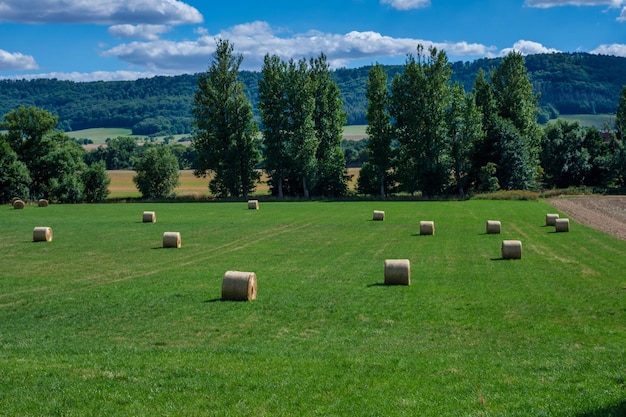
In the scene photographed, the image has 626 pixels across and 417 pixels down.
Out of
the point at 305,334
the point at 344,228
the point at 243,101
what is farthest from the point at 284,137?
the point at 305,334

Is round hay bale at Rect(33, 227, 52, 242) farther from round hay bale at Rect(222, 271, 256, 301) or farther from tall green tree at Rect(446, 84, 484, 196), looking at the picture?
tall green tree at Rect(446, 84, 484, 196)

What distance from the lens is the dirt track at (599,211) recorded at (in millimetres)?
46906

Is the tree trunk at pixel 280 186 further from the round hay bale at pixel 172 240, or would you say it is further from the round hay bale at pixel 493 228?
the round hay bale at pixel 172 240

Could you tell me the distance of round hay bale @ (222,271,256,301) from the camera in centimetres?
2145

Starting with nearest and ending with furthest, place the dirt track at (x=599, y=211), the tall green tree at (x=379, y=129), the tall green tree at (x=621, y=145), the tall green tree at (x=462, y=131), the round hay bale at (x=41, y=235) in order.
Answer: the round hay bale at (x=41, y=235)
the dirt track at (x=599, y=211)
the tall green tree at (x=462, y=131)
the tall green tree at (x=379, y=129)
the tall green tree at (x=621, y=145)

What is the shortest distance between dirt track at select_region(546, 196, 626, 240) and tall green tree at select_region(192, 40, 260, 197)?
38617 millimetres

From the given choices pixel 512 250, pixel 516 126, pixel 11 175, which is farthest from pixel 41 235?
pixel 516 126

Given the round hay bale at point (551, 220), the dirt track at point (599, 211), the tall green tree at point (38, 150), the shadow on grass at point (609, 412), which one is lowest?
the dirt track at point (599, 211)

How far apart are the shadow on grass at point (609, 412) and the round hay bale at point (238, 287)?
40.7 ft

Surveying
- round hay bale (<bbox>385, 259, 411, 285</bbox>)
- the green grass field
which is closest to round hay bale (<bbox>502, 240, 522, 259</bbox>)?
the green grass field

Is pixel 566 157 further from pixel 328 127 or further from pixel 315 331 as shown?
pixel 315 331

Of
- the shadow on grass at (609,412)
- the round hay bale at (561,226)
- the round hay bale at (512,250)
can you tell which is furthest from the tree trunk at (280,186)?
the shadow on grass at (609,412)

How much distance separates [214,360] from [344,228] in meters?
33.6

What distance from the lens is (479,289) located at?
23.3 meters
